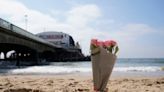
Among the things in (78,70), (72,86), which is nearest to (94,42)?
(72,86)

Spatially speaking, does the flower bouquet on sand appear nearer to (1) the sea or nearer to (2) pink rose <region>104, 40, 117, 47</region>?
(2) pink rose <region>104, 40, 117, 47</region>

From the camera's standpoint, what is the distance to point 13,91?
7.66 meters

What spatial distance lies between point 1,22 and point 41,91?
2253cm

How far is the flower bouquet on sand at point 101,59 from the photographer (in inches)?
261

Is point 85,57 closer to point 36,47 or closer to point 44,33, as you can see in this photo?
point 44,33

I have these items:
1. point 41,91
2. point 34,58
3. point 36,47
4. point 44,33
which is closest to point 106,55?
point 41,91

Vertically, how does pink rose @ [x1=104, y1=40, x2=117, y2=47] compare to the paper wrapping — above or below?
above

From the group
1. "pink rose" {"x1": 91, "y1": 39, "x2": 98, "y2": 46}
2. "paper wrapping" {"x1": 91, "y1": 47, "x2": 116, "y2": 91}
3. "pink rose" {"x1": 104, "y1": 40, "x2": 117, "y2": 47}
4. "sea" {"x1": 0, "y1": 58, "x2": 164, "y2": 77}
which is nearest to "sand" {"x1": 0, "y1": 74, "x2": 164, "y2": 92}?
"paper wrapping" {"x1": 91, "y1": 47, "x2": 116, "y2": 91}

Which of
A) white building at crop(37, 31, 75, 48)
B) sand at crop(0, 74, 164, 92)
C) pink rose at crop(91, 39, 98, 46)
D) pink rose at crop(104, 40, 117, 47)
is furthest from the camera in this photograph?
white building at crop(37, 31, 75, 48)

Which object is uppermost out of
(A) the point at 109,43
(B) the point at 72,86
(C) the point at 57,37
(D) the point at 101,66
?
(C) the point at 57,37

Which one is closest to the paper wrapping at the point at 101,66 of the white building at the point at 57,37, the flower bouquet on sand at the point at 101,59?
the flower bouquet on sand at the point at 101,59

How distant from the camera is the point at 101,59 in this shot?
6.64 meters

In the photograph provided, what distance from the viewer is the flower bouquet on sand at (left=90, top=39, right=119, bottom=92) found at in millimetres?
6629

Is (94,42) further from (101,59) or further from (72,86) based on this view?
(72,86)
